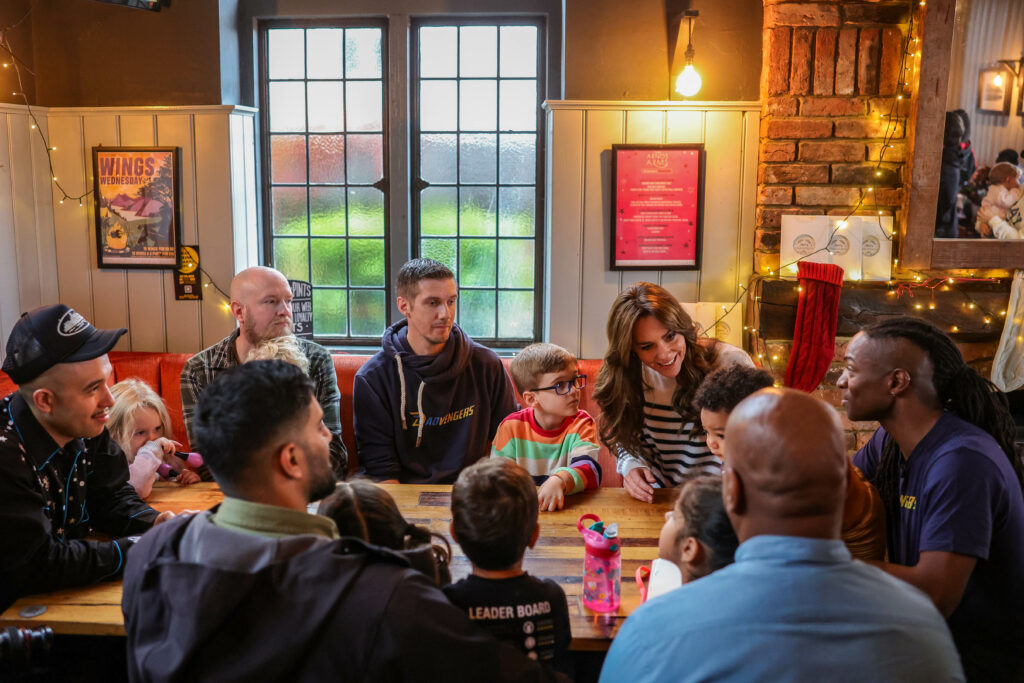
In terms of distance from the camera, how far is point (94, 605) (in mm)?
1754

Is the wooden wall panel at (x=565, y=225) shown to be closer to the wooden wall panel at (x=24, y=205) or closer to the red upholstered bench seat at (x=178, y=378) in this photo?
the red upholstered bench seat at (x=178, y=378)

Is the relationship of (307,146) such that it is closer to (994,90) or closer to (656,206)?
(656,206)

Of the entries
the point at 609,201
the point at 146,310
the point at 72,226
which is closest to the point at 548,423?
the point at 609,201

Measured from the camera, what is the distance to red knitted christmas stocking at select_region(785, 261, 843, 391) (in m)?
3.59

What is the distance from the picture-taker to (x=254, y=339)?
3.24m

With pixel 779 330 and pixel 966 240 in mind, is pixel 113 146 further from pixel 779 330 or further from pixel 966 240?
pixel 966 240

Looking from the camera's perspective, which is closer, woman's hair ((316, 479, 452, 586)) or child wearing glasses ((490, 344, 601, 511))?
woman's hair ((316, 479, 452, 586))

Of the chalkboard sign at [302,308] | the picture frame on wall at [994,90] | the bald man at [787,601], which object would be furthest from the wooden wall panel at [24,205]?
the picture frame on wall at [994,90]

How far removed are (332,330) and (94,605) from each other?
283 cm

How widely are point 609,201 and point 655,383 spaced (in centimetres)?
148

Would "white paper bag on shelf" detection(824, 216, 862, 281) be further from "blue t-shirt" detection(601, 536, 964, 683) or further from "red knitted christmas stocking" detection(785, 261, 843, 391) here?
"blue t-shirt" detection(601, 536, 964, 683)

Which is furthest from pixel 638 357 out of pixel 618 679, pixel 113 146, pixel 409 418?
pixel 113 146

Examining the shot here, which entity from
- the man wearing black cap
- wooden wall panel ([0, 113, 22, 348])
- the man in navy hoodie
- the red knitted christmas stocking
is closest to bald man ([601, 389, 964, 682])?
the man wearing black cap

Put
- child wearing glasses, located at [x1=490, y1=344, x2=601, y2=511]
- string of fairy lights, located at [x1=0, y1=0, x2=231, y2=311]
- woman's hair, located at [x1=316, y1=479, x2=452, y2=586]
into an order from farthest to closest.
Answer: string of fairy lights, located at [x1=0, y1=0, x2=231, y2=311] → child wearing glasses, located at [x1=490, y1=344, x2=601, y2=511] → woman's hair, located at [x1=316, y1=479, x2=452, y2=586]
